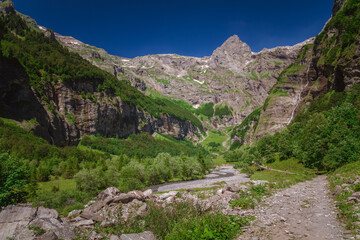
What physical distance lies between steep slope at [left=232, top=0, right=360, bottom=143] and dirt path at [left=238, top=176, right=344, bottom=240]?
70.4 meters

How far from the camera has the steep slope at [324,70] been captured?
217ft

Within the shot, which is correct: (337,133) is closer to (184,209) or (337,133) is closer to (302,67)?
(184,209)

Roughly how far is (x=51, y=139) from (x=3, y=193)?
119 meters

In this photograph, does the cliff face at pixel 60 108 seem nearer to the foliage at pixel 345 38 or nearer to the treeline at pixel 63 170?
the treeline at pixel 63 170

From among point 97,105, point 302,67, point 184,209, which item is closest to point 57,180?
point 184,209

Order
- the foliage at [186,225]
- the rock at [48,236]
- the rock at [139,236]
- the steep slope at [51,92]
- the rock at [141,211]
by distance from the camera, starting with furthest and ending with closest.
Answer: the steep slope at [51,92] → the rock at [141,211] → the rock at [48,236] → the rock at [139,236] → the foliage at [186,225]

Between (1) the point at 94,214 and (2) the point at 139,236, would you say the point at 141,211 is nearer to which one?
(1) the point at 94,214

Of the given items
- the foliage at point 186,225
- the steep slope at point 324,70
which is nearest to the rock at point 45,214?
the foliage at point 186,225

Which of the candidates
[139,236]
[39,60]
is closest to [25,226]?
[139,236]

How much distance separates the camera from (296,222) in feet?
37.9

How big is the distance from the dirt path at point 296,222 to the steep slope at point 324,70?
70351 millimetres

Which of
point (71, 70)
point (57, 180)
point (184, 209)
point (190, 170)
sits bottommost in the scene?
point (190, 170)

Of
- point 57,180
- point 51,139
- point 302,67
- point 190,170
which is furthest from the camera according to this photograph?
point 302,67

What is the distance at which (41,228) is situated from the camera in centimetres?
1457
